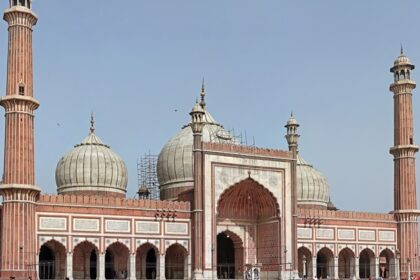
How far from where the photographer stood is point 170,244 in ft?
101

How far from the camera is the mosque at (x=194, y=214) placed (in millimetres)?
27828

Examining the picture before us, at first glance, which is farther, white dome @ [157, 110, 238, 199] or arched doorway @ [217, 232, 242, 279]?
arched doorway @ [217, 232, 242, 279]

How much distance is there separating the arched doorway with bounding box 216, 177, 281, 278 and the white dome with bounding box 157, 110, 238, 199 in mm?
2414

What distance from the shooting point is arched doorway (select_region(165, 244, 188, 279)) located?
32844mm

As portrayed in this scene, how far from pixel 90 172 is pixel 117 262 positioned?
4482mm

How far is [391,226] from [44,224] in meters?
18.6

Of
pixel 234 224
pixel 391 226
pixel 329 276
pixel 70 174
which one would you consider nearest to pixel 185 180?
pixel 234 224

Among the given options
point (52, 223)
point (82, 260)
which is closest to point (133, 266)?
point (82, 260)

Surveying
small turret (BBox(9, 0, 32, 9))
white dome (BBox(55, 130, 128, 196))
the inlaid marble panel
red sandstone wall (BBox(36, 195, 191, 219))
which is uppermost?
small turret (BBox(9, 0, 32, 9))

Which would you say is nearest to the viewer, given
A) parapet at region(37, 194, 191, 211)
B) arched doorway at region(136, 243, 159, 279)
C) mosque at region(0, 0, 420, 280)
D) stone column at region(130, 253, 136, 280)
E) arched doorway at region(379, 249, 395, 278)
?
mosque at region(0, 0, 420, 280)

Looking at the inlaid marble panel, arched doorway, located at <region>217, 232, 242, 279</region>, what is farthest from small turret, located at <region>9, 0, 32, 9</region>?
arched doorway, located at <region>217, 232, 242, 279</region>

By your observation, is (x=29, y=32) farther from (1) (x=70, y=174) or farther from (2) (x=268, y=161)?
(2) (x=268, y=161)

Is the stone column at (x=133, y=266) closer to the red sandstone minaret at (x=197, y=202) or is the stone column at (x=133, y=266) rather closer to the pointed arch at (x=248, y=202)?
the red sandstone minaret at (x=197, y=202)

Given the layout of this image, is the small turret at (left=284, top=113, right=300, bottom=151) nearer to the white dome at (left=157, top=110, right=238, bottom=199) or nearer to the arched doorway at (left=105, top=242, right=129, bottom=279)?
the white dome at (left=157, top=110, right=238, bottom=199)
